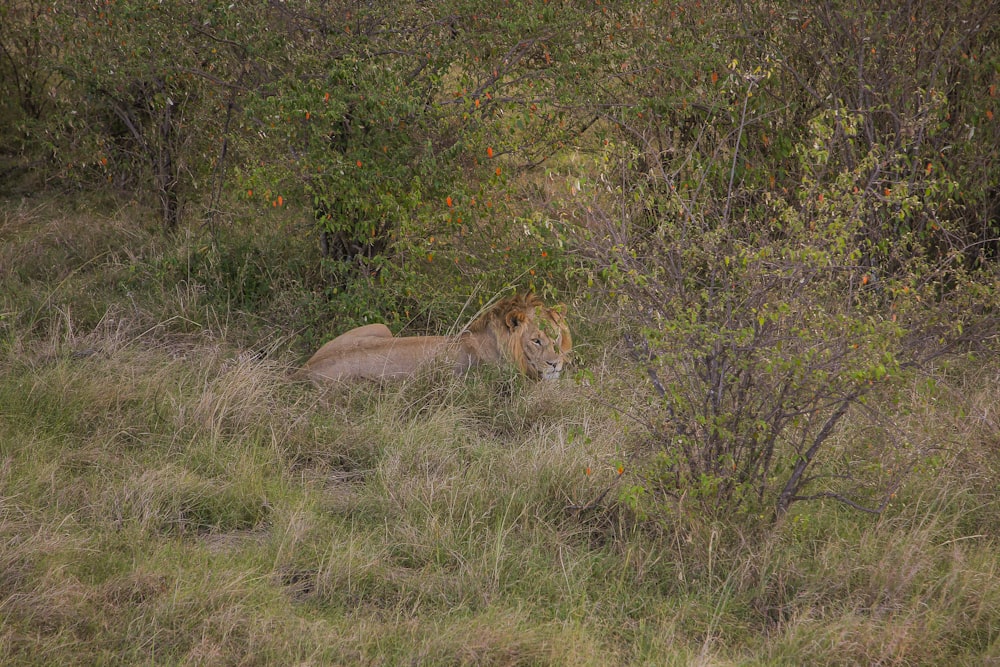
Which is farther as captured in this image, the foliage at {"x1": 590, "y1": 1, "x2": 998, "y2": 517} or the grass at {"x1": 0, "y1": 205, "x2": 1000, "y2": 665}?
the foliage at {"x1": 590, "y1": 1, "x2": 998, "y2": 517}

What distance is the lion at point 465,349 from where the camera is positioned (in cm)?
602

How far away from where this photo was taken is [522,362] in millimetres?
6312

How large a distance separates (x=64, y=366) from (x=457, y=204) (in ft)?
8.48

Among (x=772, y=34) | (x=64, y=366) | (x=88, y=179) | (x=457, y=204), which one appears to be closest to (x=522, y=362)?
(x=457, y=204)

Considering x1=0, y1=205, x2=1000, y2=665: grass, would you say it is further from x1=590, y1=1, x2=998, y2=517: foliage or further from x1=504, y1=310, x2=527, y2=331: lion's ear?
x1=504, y1=310, x2=527, y2=331: lion's ear

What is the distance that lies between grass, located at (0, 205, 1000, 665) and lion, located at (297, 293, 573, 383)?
0.16 meters

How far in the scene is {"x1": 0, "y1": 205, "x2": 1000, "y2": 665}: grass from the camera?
141 inches

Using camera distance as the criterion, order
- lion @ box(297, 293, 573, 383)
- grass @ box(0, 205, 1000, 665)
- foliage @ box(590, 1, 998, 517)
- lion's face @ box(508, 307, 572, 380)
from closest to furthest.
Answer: grass @ box(0, 205, 1000, 665)
foliage @ box(590, 1, 998, 517)
lion @ box(297, 293, 573, 383)
lion's face @ box(508, 307, 572, 380)

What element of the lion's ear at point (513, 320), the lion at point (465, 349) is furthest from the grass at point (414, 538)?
the lion's ear at point (513, 320)

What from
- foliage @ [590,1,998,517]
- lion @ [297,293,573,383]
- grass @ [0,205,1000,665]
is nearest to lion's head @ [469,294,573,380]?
lion @ [297,293,573,383]

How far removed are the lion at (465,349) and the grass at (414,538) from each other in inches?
6.2

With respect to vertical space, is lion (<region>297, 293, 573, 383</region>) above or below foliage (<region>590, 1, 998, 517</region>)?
below

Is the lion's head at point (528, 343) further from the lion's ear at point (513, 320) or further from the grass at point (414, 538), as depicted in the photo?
the grass at point (414, 538)

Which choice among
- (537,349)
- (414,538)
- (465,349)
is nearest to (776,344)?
(414,538)
